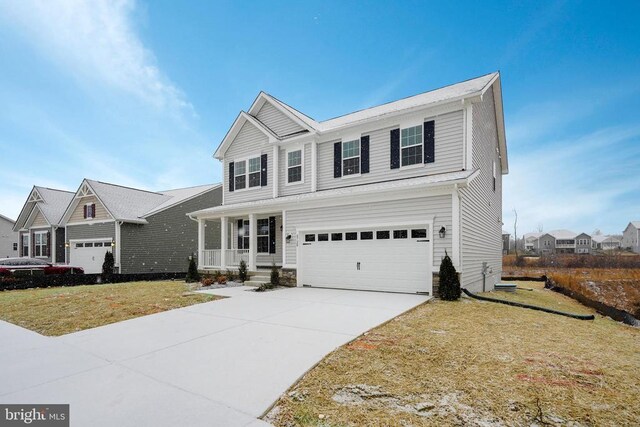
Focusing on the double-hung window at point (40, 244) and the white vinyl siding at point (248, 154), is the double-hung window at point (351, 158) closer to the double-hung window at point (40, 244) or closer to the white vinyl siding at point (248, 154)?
the white vinyl siding at point (248, 154)

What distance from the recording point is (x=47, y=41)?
1345 cm

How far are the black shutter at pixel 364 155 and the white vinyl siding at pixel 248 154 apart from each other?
15.1ft

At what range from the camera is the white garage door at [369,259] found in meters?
9.97

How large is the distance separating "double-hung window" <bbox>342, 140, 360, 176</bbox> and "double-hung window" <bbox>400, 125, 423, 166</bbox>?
1914 mm

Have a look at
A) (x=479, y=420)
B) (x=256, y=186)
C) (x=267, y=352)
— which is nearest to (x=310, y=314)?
(x=267, y=352)

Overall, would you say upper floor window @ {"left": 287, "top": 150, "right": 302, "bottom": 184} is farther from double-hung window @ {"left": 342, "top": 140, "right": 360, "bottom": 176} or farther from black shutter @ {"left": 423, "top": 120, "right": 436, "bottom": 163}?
black shutter @ {"left": 423, "top": 120, "right": 436, "bottom": 163}

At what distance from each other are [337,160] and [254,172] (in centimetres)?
463

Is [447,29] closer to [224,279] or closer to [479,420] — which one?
[224,279]

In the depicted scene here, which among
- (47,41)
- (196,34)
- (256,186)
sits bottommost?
(256,186)

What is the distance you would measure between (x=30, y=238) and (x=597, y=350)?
35.0 m

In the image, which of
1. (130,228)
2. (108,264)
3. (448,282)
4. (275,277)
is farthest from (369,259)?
(130,228)

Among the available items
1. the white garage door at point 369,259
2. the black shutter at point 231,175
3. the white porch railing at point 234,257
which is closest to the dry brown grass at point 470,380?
the white garage door at point 369,259

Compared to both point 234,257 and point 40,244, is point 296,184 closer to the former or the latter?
point 234,257

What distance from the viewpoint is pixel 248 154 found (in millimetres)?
16062
